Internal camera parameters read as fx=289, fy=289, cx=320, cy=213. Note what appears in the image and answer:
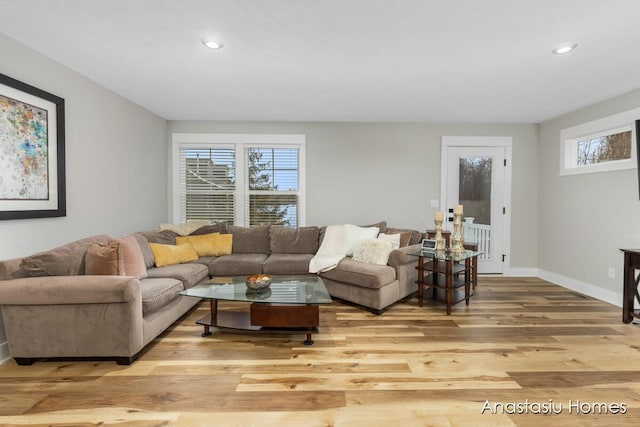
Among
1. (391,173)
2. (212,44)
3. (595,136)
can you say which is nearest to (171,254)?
(212,44)

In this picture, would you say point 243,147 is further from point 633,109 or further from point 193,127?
point 633,109

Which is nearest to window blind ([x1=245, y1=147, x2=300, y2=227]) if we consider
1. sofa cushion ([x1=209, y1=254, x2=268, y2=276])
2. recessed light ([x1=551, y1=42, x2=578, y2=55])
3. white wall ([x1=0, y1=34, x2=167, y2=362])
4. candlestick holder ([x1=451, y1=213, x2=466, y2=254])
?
sofa cushion ([x1=209, y1=254, x2=268, y2=276])

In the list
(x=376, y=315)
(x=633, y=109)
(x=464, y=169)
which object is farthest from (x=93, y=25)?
(x=633, y=109)

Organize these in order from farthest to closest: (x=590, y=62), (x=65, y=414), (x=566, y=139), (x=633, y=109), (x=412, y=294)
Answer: (x=566, y=139), (x=412, y=294), (x=633, y=109), (x=590, y=62), (x=65, y=414)

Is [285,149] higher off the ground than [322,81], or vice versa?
[322,81]

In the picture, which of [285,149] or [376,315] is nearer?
[376,315]

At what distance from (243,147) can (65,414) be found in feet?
12.0

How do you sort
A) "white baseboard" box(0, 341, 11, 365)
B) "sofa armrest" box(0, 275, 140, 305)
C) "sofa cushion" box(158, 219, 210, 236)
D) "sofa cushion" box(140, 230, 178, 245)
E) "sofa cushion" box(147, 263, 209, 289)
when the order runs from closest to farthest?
"sofa armrest" box(0, 275, 140, 305)
"white baseboard" box(0, 341, 11, 365)
"sofa cushion" box(147, 263, 209, 289)
"sofa cushion" box(140, 230, 178, 245)
"sofa cushion" box(158, 219, 210, 236)

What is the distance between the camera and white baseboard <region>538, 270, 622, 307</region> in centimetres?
346

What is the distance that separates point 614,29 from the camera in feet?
6.86

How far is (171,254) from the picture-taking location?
3.53 meters

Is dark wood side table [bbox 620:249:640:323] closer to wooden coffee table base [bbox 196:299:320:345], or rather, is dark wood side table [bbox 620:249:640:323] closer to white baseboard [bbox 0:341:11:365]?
wooden coffee table base [bbox 196:299:320:345]

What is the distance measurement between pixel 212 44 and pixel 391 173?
3187mm

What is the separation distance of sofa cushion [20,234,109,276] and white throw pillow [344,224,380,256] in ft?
9.10
